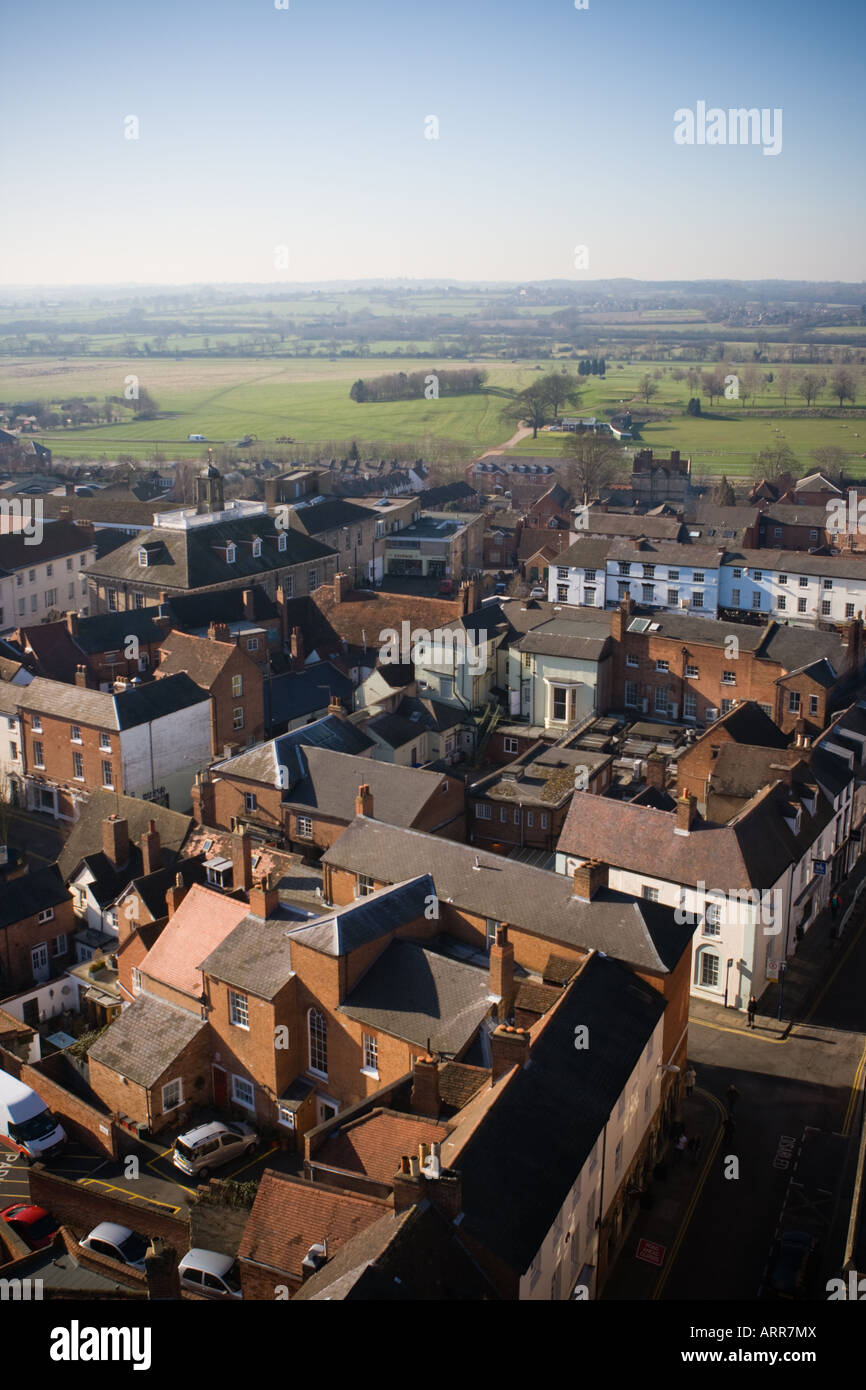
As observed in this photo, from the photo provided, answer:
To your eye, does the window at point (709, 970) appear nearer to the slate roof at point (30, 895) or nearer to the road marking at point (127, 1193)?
the road marking at point (127, 1193)

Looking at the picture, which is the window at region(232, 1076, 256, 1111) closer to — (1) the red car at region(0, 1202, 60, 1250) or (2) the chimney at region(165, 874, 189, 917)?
(1) the red car at region(0, 1202, 60, 1250)

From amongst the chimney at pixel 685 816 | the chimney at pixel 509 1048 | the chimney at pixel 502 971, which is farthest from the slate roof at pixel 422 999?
the chimney at pixel 685 816

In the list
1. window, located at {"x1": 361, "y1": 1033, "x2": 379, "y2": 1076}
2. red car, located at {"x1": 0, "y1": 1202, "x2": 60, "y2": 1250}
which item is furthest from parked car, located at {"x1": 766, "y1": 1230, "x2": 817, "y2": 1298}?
red car, located at {"x1": 0, "y1": 1202, "x2": 60, "y2": 1250}

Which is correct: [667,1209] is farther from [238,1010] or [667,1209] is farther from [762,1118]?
[238,1010]

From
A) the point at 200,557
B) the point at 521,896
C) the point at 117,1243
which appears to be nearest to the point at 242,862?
the point at 521,896

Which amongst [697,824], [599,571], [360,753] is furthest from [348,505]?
[697,824]
